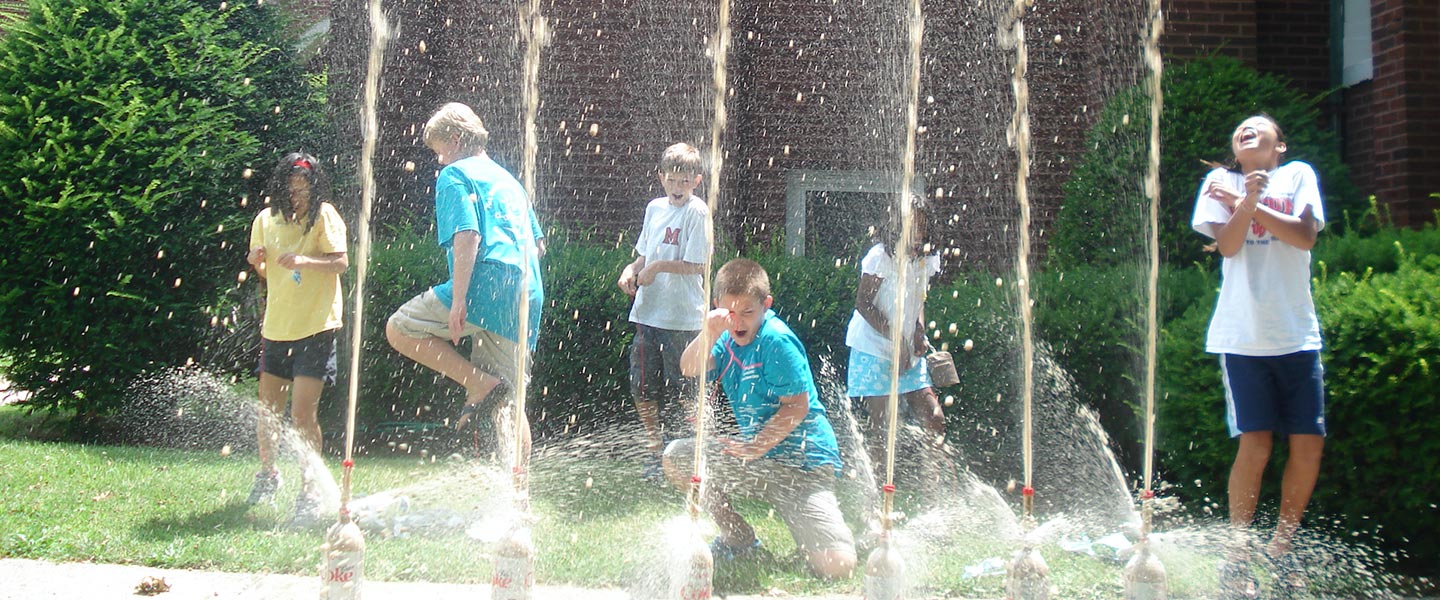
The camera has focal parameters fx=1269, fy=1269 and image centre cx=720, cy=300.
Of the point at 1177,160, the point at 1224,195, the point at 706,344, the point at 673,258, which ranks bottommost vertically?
the point at 706,344

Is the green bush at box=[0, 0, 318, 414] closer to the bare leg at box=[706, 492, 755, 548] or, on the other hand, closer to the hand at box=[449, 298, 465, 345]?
the hand at box=[449, 298, 465, 345]

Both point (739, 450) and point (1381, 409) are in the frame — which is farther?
point (739, 450)

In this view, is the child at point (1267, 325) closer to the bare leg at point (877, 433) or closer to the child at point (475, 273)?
the bare leg at point (877, 433)

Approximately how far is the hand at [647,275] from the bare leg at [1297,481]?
104 inches

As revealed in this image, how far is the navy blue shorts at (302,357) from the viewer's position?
17.0 feet

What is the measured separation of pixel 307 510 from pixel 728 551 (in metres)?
1.68

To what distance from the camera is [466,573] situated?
171 inches

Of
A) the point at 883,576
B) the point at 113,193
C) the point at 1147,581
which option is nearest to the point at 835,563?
the point at 883,576

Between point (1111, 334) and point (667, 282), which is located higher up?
point (667, 282)

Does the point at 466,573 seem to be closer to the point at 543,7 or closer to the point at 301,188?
the point at 301,188

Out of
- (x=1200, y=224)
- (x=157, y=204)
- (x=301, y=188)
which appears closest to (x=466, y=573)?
(x=301, y=188)

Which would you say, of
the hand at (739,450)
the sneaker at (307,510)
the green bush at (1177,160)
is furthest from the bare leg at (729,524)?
the green bush at (1177,160)

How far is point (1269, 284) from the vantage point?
4.34 meters

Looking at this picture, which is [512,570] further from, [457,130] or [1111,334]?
[1111,334]
